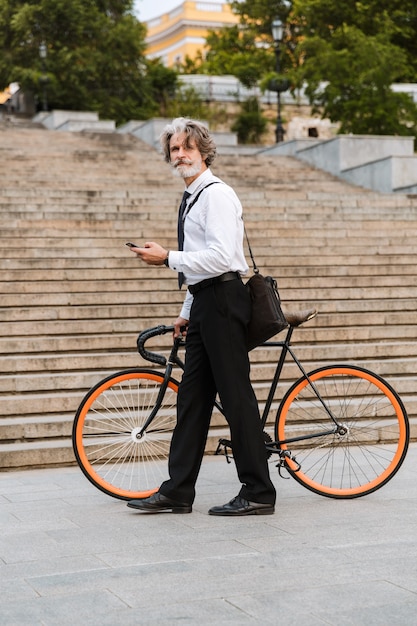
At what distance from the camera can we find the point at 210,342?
5773 mm

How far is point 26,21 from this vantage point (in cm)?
3844

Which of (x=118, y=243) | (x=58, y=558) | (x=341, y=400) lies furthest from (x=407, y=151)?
(x=58, y=558)

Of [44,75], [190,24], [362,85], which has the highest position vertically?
[190,24]

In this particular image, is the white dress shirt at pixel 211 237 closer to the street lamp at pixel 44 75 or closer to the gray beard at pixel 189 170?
the gray beard at pixel 189 170

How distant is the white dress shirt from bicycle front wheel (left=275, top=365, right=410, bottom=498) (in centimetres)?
82

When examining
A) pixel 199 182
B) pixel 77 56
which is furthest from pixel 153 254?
pixel 77 56

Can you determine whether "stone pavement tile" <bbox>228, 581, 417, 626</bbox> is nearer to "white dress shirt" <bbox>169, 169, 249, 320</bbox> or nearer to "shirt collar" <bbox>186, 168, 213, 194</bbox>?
"white dress shirt" <bbox>169, 169, 249, 320</bbox>

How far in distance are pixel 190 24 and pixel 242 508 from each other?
7301cm

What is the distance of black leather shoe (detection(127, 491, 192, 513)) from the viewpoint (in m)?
5.80

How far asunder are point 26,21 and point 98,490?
3427cm

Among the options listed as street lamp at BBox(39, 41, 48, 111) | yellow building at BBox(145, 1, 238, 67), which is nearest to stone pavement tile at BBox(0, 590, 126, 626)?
street lamp at BBox(39, 41, 48, 111)

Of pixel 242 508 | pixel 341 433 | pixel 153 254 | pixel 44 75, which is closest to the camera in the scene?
pixel 153 254

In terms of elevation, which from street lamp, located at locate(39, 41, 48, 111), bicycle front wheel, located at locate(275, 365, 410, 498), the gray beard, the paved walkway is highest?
street lamp, located at locate(39, 41, 48, 111)

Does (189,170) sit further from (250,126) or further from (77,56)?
(250,126)
